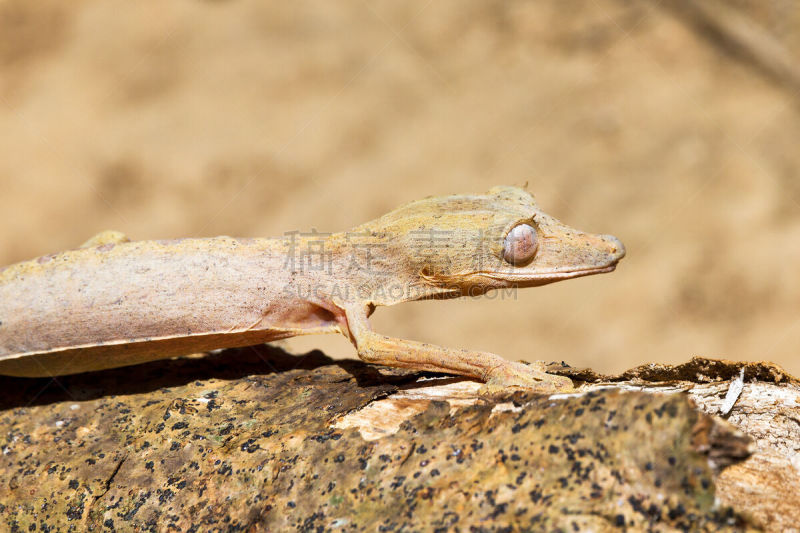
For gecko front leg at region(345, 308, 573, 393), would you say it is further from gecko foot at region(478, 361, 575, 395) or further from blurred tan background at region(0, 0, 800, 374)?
blurred tan background at region(0, 0, 800, 374)

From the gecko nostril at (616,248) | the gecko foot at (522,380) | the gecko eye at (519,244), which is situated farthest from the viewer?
the gecko nostril at (616,248)

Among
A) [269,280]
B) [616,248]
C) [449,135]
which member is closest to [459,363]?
[616,248]

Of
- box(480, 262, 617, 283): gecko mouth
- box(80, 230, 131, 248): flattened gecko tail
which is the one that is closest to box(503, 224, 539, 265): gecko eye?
box(480, 262, 617, 283): gecko mouth

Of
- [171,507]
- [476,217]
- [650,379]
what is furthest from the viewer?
[476,217]

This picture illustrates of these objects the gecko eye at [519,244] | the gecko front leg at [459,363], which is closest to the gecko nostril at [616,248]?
the gecko eye at [519,244]


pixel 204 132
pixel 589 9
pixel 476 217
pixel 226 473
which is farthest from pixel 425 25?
pixel 226 473

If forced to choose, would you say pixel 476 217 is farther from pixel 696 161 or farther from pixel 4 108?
pixel 4 108

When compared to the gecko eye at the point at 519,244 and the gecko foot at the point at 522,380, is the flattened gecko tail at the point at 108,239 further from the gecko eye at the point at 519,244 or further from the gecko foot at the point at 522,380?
the gecko foot at the point at 522,380

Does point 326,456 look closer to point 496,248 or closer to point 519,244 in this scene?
point 496,248
